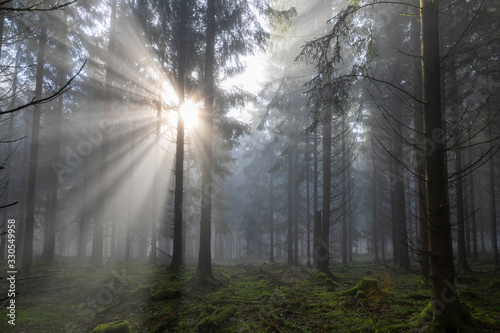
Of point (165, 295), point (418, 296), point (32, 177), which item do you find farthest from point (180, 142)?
point (418, 296)

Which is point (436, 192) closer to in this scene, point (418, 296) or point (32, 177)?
point (418, 296)

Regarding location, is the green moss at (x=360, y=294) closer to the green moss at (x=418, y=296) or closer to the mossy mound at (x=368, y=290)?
the mossy mound at (x=368, y=290)

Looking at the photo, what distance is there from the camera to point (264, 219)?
31750 mm

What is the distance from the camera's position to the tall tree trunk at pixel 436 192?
4.52m

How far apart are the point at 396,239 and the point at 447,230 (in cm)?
1154

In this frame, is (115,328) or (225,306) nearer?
(115,328)

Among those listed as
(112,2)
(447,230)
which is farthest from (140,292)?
(112,2)

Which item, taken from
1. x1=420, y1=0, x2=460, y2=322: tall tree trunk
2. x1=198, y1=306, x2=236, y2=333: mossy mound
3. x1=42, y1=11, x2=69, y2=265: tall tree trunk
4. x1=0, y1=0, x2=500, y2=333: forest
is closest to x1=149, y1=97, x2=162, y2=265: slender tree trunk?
x1=0, y1=0, x2=500, y2=333: forest

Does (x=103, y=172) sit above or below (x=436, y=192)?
above

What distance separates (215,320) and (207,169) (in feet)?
18.4

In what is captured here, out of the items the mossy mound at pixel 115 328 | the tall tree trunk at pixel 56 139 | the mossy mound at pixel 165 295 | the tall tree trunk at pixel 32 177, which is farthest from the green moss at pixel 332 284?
the tall tree trunk at pixel 56 139

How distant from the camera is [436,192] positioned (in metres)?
4.73

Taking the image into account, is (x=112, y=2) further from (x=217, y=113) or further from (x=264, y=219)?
(x=264, y=219)

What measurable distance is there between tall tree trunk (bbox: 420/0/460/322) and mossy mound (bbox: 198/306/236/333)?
172 inches
